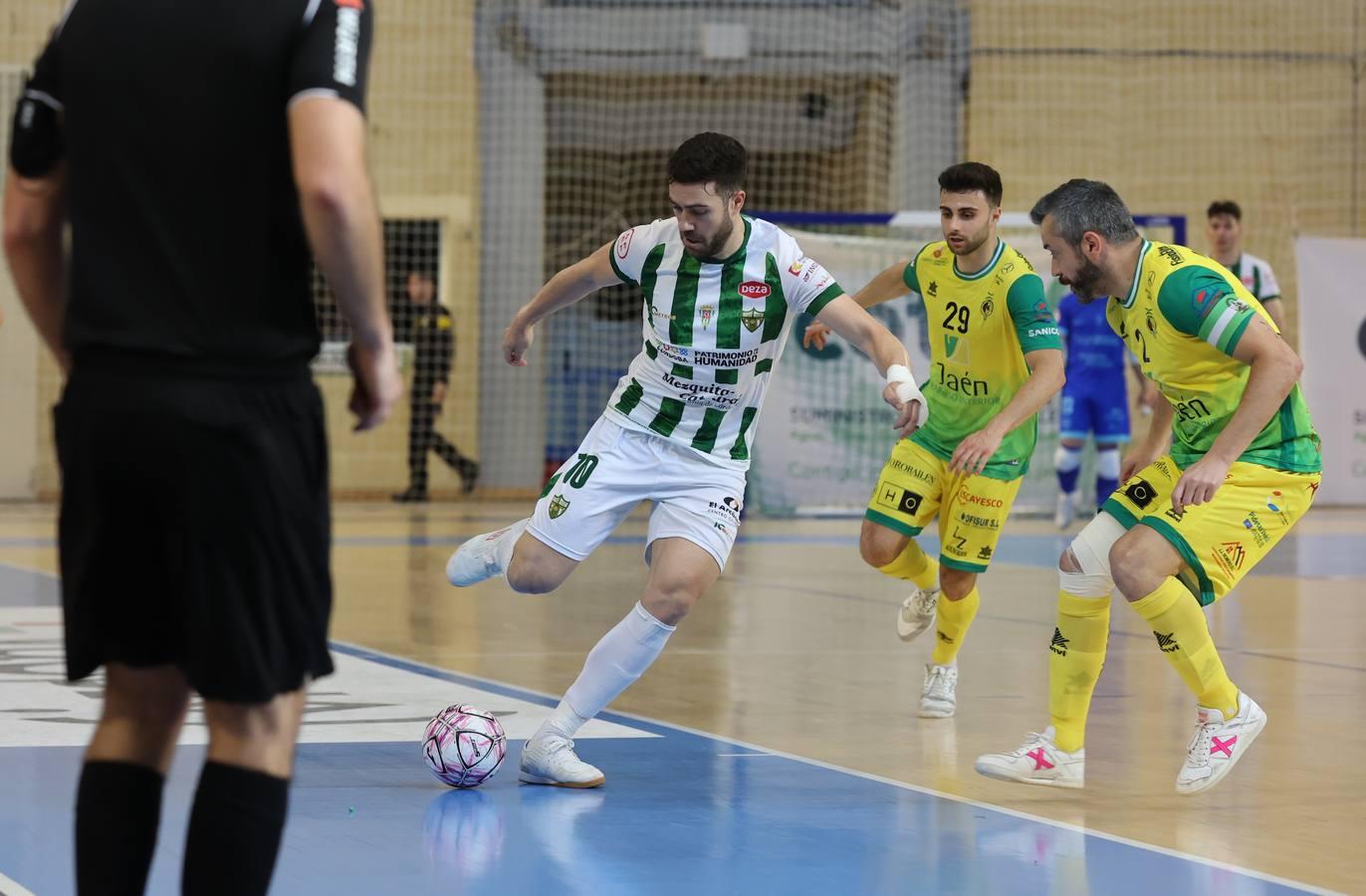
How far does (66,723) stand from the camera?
5.34 m

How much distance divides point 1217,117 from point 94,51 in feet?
54.5

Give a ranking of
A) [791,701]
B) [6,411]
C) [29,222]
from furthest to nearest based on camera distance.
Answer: [6,411] < [791,701] < [29,222]

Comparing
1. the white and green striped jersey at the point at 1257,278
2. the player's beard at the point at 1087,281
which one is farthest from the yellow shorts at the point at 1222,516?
the white and green striped jersey at the point at 1257,278

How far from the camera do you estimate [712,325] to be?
495 cm

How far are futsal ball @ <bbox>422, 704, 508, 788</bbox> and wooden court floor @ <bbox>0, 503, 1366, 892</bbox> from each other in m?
0.98

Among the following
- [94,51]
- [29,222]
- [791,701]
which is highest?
[94,51]

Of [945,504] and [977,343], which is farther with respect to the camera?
[945,504]

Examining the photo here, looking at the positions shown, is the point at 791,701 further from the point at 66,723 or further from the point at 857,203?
the point at 857,203

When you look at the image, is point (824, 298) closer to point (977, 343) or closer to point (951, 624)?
point (977, 343)

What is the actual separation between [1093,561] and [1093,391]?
850 cm

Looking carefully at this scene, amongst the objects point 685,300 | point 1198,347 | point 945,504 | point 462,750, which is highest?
point 685,300

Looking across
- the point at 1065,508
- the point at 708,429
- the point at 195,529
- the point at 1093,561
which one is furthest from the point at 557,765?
the point at 1065,508

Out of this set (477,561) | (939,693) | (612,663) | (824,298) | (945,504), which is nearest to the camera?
(612,663)

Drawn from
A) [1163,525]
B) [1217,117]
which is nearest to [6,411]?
[1217,117]
